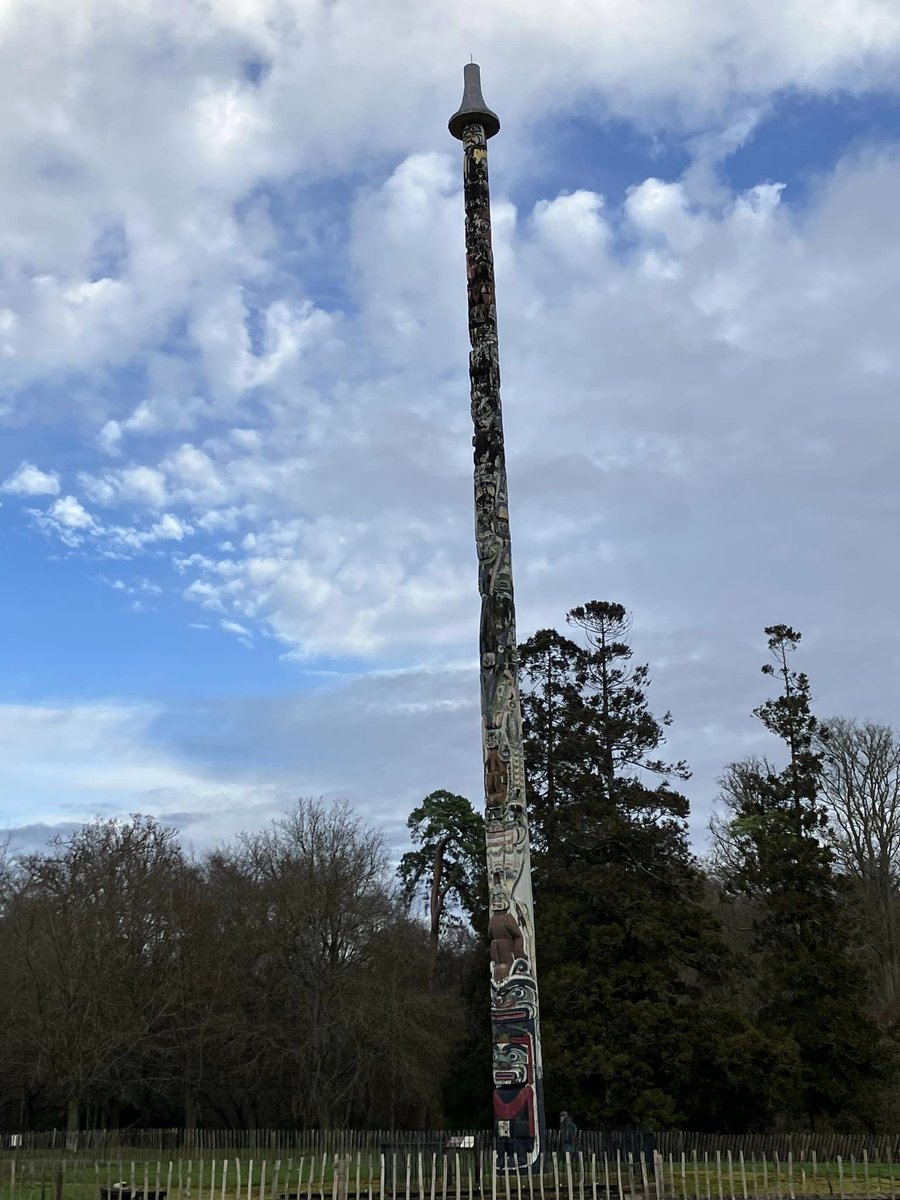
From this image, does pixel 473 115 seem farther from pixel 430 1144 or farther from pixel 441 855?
pixel 441 855

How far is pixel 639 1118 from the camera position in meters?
24.0

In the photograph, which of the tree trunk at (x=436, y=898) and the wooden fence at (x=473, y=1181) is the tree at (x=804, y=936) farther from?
the tree trunk at (x=436, y=898)

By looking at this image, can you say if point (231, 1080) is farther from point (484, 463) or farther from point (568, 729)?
point (484, 463)

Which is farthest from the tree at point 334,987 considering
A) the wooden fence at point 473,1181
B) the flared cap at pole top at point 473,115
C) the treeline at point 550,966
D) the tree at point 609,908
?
the flared cap at pole top at point 473,115

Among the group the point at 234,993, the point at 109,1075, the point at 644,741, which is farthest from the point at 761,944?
the point at 109,1075

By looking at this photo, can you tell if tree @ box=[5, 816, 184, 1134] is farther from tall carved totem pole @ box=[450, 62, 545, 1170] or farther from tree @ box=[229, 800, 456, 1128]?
tall carved totem pole @ box=[450, 62, 545, 1170]

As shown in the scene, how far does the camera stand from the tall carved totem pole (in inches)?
609

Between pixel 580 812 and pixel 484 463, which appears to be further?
pixel 580 812

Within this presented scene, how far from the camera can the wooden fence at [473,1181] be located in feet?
42.4

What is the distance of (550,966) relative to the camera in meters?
27.0

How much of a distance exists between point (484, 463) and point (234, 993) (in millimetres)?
21432

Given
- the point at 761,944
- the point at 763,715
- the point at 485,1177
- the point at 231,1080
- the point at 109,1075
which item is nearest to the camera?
the point at 485,1177

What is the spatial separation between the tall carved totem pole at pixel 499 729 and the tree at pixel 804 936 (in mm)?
11810

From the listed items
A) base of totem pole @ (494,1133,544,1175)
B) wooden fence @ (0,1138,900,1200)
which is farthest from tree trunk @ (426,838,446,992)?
base of totem pole @ (494,1133,544,1175)
